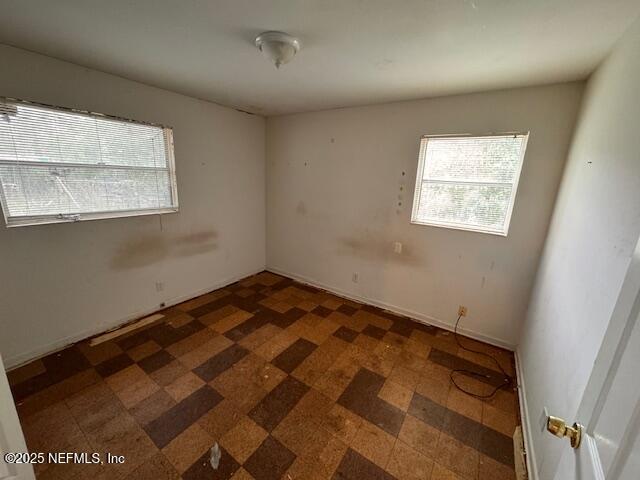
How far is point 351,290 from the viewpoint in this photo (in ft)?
11.1

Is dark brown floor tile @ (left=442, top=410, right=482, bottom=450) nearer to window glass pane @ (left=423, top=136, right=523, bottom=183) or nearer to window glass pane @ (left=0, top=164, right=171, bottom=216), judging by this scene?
window glass pane @ (left=423, top=136, right=523, bottom=183)

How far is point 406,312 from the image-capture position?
299 centimetres

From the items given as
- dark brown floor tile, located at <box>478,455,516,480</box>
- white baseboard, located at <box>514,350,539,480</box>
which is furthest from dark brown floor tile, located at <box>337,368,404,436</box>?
white baseboard, located at <box>514,350,539,480</box>

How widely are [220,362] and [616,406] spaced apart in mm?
2306

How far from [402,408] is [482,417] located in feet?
1.81

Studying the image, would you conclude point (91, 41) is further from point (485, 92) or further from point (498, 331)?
point (498, 331)

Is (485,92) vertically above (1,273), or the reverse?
(485,92)

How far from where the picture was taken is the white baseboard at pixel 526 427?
55.2 inches

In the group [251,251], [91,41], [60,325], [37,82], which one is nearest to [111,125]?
[37,82]

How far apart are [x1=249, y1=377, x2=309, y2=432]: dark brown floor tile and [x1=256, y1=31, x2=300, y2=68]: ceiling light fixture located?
2273mm

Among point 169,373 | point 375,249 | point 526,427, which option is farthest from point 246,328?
point 526,427

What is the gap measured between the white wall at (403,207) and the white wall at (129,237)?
69 cm

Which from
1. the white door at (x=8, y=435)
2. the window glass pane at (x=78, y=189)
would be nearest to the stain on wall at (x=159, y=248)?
the window glass pane at (x=78, y=189)

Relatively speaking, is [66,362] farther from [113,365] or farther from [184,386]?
[184,386]
